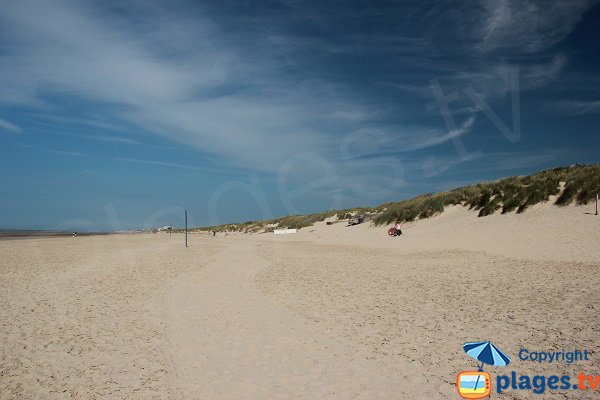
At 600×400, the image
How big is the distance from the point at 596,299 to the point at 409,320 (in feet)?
14.7

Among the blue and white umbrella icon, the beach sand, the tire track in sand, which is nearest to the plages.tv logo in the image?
the blue and white umbrella icon

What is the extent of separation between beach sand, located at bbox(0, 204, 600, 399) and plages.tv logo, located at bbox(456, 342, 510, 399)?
165mm

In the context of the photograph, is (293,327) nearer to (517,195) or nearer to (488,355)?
(488,355)

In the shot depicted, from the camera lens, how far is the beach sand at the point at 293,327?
5.48 meters

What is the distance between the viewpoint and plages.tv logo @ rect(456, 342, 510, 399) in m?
5.03

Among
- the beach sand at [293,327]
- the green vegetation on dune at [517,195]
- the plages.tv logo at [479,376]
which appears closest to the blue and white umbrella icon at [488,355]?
the plages.tv logo at [479,376]

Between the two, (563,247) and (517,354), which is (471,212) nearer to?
(563,247)

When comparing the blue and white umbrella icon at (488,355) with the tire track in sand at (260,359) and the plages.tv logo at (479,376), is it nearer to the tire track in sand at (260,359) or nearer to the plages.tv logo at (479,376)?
the plages.tv logo at (479,376)

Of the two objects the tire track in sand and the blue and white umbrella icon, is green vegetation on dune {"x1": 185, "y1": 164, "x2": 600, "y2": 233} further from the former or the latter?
the tire track in sand

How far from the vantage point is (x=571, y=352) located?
19.7ft

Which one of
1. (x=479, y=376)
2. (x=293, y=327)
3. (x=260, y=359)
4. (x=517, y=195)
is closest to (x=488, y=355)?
(x=479, y=376)

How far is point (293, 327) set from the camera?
8.07m

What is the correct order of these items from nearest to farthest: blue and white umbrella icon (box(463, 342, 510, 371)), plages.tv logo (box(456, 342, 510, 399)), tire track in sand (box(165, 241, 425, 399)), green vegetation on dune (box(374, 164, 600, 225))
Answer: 1. plages.tv logo (box(456, 342, 510, 399))
2. tire track in sand (box(165, 241, 425, 399))
3. blue and white umbrella icon (box(463, 342, 510, 371))
4. green vegetation on dune (box(374, 164, 600, 225))

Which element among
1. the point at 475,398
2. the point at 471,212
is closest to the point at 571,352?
the point at 475,398
